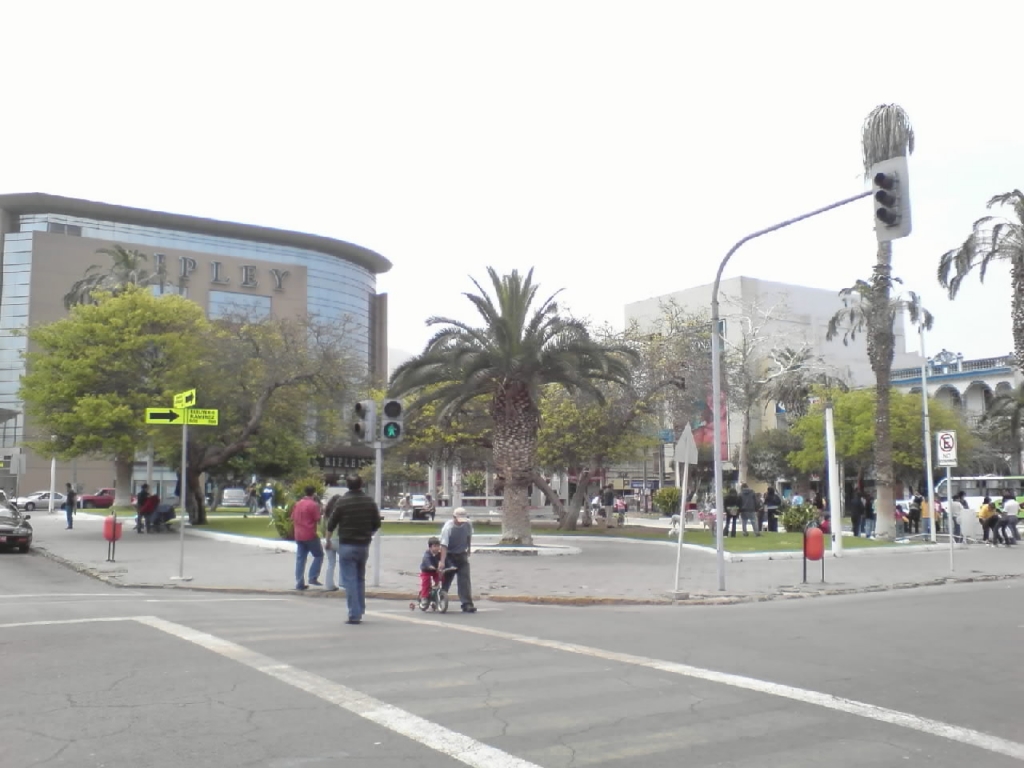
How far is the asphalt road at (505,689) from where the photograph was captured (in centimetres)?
587

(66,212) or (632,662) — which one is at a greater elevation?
(66,212)

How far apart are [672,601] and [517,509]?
10938mm

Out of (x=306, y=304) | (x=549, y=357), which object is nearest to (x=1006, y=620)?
(x=549, y=357)

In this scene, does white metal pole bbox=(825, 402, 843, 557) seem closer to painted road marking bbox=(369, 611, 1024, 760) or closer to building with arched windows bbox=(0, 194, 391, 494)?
painted road marking bbox=(369, 611, 1024, 760)

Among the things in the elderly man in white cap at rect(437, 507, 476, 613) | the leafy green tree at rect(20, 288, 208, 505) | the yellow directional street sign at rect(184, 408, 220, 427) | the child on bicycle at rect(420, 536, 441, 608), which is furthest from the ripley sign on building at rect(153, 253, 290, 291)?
the child on bicycle at rect(420, 536, 441, 608)

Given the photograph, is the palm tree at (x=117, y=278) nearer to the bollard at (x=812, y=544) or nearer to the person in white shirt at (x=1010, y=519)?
the bollard at (x=812, y=544)

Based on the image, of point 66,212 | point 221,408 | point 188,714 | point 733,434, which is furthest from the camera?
point 66,212

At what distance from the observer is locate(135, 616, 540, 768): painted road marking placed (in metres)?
5.71

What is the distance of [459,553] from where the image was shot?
44.3ft

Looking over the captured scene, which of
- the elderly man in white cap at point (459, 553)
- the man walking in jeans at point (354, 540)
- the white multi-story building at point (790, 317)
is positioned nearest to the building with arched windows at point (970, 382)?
the white multi-story building at point (790, 317)

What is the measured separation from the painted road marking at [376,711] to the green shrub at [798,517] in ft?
83.5

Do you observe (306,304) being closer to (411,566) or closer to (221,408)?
(221,408)

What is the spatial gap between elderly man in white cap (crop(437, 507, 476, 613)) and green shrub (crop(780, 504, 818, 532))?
68.3ft

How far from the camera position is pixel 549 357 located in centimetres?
2533
